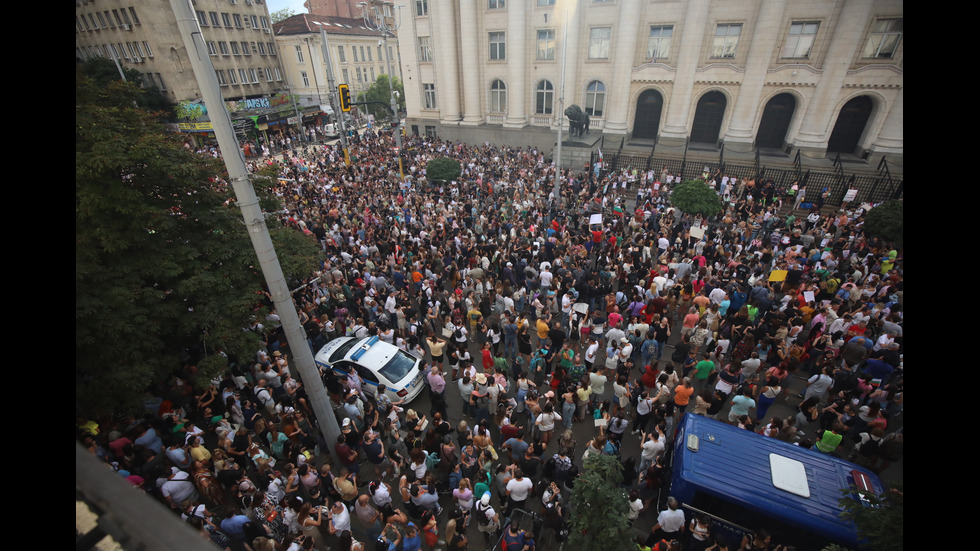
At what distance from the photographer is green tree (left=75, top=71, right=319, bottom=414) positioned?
22.2ft

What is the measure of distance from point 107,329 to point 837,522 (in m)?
11.4

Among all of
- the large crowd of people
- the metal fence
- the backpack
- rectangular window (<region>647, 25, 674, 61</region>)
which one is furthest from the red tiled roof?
the backpack

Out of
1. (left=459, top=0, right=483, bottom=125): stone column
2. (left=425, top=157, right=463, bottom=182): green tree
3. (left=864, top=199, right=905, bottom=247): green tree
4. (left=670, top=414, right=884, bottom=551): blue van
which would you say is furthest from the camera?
(left=459, top=0, right=483, bottom=125): stone column

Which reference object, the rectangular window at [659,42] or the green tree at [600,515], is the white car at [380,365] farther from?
the rectangular window at [659,42]

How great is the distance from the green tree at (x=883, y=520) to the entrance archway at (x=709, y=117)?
28690 mm

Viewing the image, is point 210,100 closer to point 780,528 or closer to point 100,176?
point 100,176

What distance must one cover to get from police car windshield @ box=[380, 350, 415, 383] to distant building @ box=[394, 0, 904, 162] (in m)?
18.6

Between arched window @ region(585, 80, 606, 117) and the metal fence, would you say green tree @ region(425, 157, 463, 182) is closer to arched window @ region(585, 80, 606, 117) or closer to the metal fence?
the metal fence

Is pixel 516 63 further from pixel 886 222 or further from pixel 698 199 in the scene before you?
pixel 886 222

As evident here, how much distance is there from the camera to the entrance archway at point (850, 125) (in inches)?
987

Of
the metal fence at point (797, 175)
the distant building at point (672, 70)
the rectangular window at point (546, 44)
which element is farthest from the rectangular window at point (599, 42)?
the metal fence at point (797, 175)

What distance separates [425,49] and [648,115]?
18.6 m

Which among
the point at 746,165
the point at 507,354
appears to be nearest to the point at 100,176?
the point at 507,354

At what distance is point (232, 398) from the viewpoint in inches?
338
